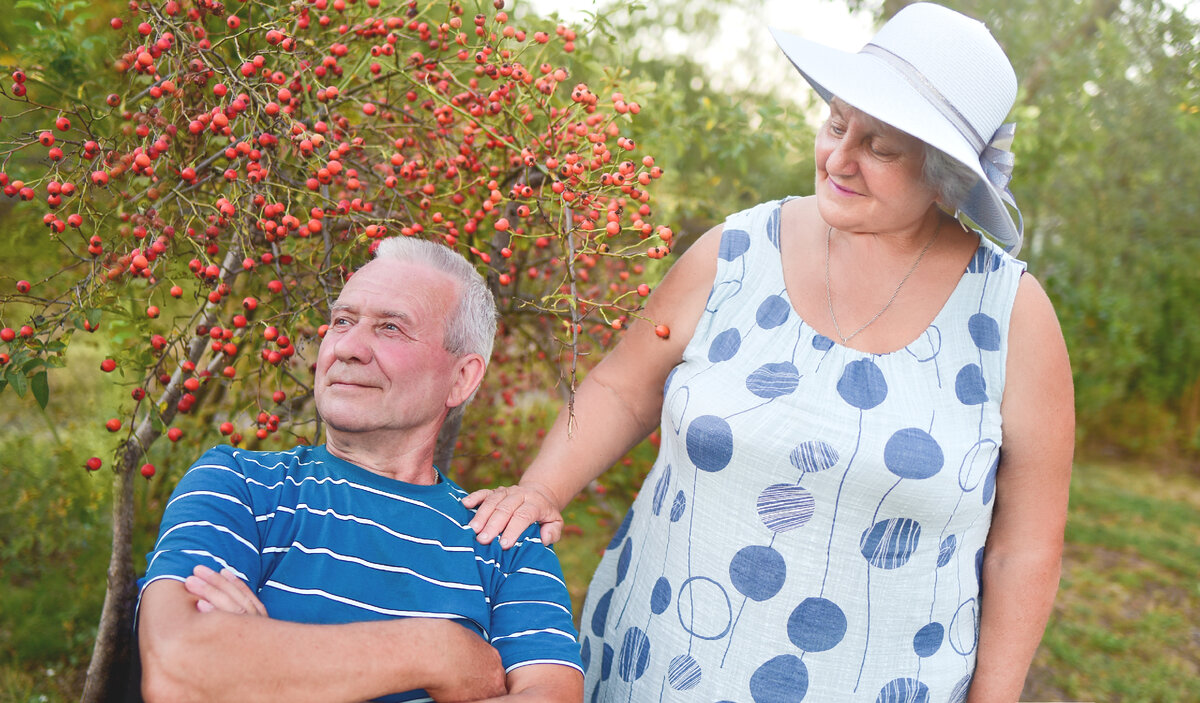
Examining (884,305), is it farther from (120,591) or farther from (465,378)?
(120,591)

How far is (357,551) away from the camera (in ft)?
5.58

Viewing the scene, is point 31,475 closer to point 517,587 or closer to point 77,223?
point 77,223

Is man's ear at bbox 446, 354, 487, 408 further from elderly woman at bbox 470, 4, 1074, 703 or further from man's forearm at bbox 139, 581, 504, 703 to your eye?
man's forearm at bbox 139, 581, 504, 703

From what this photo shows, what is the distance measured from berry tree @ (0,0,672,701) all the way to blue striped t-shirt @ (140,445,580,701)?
0.23 meters

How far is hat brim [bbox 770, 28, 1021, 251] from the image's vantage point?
5.19ft

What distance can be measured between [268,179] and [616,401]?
93 centimetres

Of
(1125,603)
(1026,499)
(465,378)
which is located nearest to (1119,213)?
(1125,603)

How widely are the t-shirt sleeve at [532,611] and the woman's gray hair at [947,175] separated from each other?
1117 mm

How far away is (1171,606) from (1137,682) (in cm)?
137

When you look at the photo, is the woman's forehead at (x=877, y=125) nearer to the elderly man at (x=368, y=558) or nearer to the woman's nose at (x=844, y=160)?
the woman's nose at (x=844, y=160)

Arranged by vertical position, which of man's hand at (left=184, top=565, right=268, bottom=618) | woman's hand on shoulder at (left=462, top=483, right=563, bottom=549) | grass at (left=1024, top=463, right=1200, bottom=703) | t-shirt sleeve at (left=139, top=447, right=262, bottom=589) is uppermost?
woman's hand on shoulder at (left=462, top=483, right=563, bottom=549)

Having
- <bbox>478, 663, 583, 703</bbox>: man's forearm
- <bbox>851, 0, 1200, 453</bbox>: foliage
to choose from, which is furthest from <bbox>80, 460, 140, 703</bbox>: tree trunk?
<bbox>851, 0, 1200, 453</bbox>: foliage

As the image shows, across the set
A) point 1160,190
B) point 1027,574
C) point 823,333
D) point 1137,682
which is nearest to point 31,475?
point 823,333

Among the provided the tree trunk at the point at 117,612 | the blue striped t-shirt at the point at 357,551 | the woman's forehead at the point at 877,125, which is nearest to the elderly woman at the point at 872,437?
the woman's forehead at the point at 877,125
